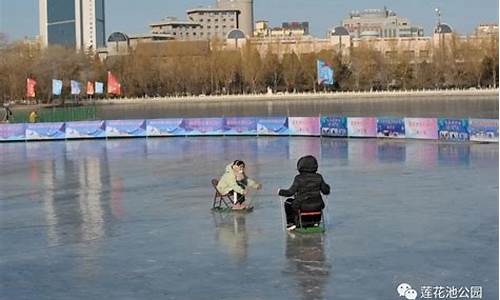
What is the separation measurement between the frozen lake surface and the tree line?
97.8 m

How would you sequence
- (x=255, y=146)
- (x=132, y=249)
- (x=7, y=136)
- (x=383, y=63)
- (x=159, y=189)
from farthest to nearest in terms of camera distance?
(x=383, y=63), (x=7, y=136), (x=255, y=146), (x=159, y=189), (x=132, y=249)

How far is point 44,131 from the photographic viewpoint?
40.5 meters

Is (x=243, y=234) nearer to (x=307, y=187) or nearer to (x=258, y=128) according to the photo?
(x=307, y=187)

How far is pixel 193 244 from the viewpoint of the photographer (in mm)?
12875

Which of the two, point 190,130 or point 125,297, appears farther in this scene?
point 190,130

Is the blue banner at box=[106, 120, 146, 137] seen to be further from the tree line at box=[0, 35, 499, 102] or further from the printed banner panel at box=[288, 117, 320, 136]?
the tree line at box=[0, 35, 499, 102]

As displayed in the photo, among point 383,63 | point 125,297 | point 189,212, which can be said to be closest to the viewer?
point 125,297

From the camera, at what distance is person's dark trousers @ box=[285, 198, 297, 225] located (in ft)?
43.1

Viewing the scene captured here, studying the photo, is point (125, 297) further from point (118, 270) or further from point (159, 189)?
point (159, 189)

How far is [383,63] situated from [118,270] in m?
118

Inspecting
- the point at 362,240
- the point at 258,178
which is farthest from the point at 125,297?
the point at 258,178

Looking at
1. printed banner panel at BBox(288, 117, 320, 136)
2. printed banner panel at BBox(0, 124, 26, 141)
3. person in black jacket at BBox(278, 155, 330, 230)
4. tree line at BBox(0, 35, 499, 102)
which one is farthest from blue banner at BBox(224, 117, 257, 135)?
tree line at BBox(0, 35, 499, 102)

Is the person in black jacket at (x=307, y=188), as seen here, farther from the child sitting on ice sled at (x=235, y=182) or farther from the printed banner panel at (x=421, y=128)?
the printed banner panel at (x=421, y=128)

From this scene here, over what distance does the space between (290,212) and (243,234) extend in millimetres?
910
